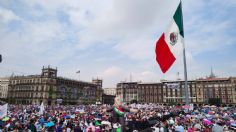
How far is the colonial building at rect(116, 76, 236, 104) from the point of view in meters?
97.2

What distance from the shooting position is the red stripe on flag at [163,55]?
11.5 meters

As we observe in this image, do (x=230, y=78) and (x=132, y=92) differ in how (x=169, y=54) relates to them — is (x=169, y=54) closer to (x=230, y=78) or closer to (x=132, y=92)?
(x=230, y=78)

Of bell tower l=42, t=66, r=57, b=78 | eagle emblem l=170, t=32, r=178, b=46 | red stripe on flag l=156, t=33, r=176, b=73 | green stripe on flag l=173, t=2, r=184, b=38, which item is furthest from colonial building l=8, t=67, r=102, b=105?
green stripe on flag l=173, t=2, r=184, b=38

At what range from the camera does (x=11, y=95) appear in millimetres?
105875

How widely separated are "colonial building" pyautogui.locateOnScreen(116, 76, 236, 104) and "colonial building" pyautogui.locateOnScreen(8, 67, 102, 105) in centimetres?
2527

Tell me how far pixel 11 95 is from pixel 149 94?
64.8m

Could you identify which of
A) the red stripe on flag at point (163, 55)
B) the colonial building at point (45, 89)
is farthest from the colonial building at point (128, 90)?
the red stripe on flag at point (163, 55)

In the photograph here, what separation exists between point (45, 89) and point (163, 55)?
89830 mm

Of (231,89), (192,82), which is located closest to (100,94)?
(192,82)

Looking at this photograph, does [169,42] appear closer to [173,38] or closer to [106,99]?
[173,38]

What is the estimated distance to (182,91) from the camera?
4107 inches

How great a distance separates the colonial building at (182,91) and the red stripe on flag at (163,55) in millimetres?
72722

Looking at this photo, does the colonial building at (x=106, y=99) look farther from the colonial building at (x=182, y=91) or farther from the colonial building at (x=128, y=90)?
Result: the colonial building at (x=128, y=90)

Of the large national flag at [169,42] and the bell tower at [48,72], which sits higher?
the bell tower at [48,72]
